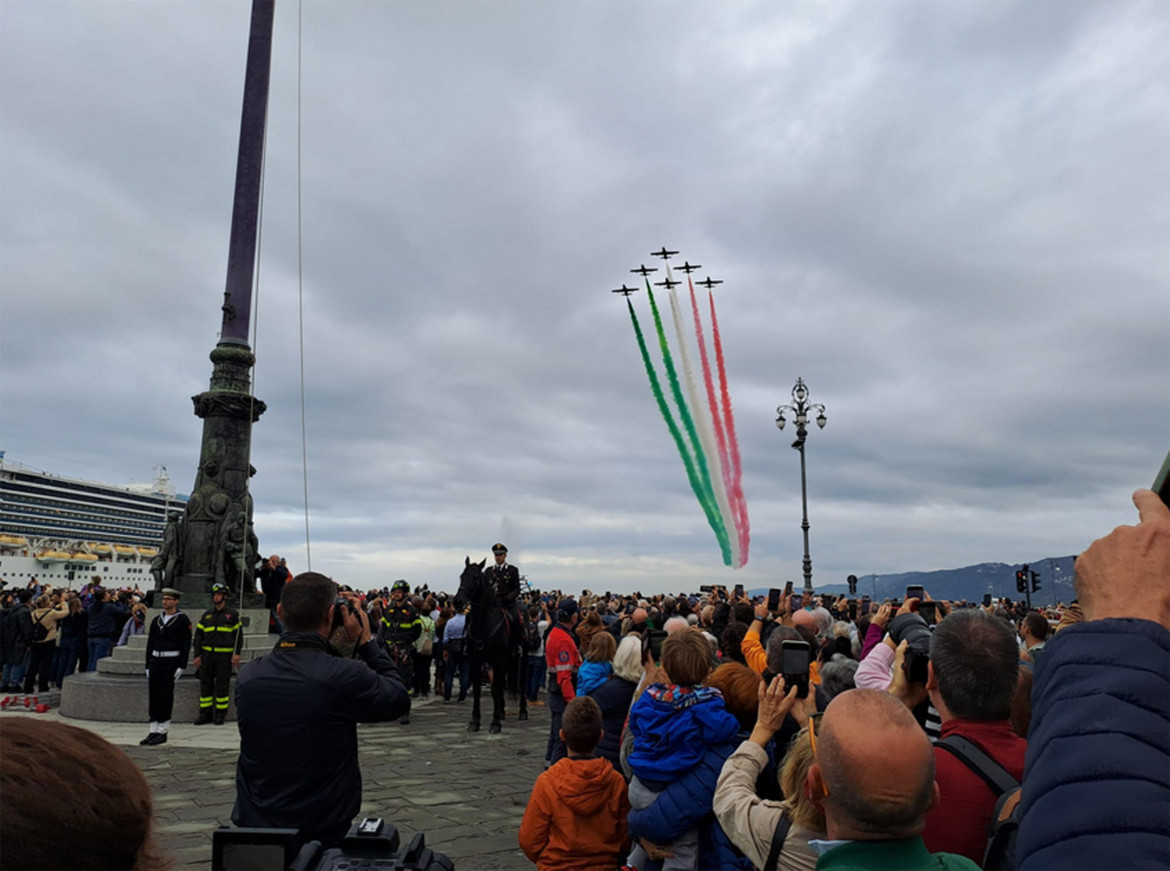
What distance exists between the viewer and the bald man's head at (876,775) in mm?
1620

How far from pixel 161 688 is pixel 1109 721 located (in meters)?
11.1

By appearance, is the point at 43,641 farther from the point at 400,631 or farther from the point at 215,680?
the point at 400,631

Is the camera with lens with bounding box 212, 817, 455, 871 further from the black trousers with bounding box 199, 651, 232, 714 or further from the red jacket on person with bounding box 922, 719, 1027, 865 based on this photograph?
the black trousers with bounding box 199, 651, 232, 714

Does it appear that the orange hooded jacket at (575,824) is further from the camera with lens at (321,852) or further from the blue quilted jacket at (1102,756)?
the blue quilted jacket at (1102,756)

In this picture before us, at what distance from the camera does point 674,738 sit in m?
3.36

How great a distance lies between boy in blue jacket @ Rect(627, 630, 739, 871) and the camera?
11.0 feet

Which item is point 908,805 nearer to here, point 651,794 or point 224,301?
point 651,794

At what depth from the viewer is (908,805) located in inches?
63.7

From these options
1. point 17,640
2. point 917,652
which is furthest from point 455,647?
point 917,652

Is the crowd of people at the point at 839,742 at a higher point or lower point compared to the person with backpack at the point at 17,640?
higher

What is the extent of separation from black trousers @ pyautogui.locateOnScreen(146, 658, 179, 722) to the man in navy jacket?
35.9 feet

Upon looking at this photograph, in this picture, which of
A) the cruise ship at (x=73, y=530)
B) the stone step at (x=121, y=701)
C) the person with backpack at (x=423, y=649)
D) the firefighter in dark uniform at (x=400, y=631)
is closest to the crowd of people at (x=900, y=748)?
the stone step at (x=121, y=701)

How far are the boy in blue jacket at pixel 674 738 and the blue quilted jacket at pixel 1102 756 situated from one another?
240 cm

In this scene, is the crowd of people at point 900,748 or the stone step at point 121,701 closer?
the crowd of people at point 900,748
